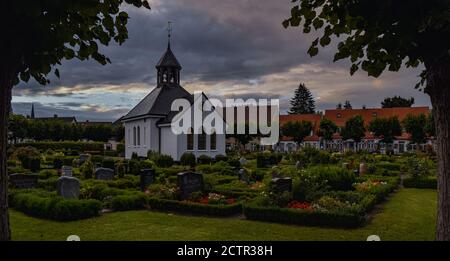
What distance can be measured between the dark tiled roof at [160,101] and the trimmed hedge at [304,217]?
2824cm

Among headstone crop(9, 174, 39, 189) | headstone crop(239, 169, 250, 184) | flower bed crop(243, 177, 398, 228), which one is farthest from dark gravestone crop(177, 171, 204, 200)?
headstone crop(9, 174, 39, 189)

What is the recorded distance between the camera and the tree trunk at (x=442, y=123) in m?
5.25

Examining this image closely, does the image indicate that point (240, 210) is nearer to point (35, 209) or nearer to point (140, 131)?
point (35, 209)

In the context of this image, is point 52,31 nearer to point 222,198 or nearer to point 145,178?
point 222,198

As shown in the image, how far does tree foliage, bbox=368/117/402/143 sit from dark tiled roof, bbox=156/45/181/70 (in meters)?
29.0

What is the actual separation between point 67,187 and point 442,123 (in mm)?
11913

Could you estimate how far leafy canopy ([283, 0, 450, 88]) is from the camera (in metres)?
4.64

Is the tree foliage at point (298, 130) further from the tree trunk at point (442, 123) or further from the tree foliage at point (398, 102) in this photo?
Result: the tree trunk at point (442, 123)

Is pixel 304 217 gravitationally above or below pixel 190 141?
below

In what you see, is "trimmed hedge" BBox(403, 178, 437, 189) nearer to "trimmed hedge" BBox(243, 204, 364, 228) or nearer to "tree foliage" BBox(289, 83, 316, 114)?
"trimmed hedge" BBox(243, 204, 364, 228)

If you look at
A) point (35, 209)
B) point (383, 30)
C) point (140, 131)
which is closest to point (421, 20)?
point (383, 30)

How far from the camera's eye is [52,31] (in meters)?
4.84

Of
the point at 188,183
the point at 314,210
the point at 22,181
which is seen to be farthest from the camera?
the point at 22,181

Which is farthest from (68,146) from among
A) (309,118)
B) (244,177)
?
(244,177)
